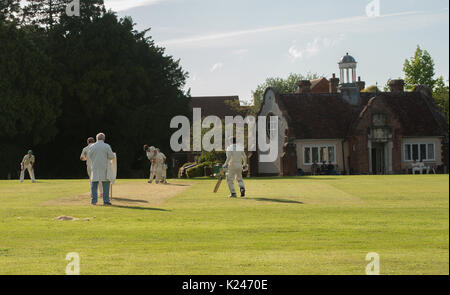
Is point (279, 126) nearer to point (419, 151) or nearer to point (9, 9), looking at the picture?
point (419, 151)

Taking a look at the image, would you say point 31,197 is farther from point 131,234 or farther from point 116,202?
point 131,234

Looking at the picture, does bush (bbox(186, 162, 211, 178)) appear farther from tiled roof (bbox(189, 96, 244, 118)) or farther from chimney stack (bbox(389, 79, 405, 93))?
tiled roof (bbox(189, 96, 244, 118))

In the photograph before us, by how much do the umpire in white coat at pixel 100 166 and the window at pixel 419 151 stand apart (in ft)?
138

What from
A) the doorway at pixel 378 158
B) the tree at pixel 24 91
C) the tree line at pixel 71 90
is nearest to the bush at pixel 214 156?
the tree line at pixel 71 90

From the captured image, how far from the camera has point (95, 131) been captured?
186 ft

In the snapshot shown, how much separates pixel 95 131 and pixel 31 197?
3369 centimetres

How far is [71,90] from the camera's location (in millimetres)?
54656

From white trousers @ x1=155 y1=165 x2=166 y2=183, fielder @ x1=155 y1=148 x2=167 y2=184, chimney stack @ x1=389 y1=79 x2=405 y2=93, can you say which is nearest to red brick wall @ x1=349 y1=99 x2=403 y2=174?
chimney stack @ x1=389 y1=79 x2=405 y2=93

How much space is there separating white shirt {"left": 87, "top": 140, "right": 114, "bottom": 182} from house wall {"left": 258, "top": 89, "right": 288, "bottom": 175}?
37.6 m

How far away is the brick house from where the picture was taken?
56.7 metres

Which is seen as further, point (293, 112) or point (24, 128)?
point (293, 112)

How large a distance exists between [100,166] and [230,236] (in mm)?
8739

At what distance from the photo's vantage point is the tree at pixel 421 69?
6944cm
